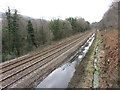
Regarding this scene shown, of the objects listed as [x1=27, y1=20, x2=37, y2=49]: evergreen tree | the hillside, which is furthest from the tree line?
the hillside

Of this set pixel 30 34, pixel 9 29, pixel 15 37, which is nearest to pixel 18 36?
pixel 15 37

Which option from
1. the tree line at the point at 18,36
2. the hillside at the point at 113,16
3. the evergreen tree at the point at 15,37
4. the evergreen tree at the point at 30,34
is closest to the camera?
the tree line at the point at 18,36

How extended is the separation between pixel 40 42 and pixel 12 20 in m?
12.5

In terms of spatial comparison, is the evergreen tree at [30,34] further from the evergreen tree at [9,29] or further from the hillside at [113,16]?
the hillside at [113,16]

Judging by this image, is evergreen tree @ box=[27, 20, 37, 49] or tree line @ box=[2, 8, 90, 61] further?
evergreen tree @ box=[27, 20, 37, 49]

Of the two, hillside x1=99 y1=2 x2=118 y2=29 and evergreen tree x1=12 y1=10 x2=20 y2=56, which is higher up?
hillside x1=99 y1=2 x2=118 y2=29


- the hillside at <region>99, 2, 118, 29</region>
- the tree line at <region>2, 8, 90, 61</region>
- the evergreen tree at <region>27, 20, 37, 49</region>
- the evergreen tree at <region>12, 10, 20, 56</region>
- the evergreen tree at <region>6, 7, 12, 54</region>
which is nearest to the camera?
the tree line at <region>2, 8, 90, 61</region>

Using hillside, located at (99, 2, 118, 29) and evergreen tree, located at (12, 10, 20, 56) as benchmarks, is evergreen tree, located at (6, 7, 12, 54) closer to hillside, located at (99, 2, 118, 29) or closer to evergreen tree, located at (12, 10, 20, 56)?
evergreen tree, located at (12, 10, 20, 56)

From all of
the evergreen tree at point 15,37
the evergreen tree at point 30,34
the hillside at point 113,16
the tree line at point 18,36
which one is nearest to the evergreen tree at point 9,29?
the tree line at point 18,36

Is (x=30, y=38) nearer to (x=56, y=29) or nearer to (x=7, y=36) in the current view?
(x=7, y=36)

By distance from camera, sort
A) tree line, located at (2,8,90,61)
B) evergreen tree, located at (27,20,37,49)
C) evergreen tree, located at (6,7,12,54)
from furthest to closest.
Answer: evergreen tree, located at (27,20,37,49)
evergreen tree, located at (6,7,12,54)
tree line, located at (2,8,90,61)

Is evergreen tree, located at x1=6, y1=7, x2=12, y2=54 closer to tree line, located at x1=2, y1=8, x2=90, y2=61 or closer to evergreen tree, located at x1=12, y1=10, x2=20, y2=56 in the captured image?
tree line, located at x1=2, y1=8, x2=90, y2=61

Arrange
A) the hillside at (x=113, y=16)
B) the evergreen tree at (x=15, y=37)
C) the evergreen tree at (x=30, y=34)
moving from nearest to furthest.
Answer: the evergreen tree at (x=15, y=37)
the hillside at (x=113, y=16)
the evergreen tree at (x=30, y=34)

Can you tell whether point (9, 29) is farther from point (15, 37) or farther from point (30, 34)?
point (30, 34)
